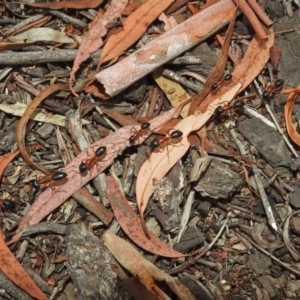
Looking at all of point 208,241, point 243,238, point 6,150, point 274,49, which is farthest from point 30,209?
point 274,49

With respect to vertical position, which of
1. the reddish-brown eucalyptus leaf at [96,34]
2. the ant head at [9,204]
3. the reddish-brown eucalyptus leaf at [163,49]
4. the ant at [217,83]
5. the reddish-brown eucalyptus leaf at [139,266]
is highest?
the reddish-brown eucalyptus leaf at [96,34]

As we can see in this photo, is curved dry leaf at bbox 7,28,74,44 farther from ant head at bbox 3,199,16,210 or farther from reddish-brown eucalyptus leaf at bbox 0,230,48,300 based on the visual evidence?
reddish-brown eucalyptus leaf at bbox 0,230,48,300

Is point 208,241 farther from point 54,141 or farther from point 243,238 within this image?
point 54,141

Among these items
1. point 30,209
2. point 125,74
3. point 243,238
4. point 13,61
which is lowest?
point 243,238

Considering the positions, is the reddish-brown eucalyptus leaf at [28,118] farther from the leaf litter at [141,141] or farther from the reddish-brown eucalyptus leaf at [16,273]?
the reddish-brown eucalyptus leaf at [16,273]

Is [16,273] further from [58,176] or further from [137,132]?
[137,132]

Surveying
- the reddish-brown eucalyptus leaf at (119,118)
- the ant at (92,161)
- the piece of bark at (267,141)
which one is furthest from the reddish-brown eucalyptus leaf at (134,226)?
the piece of bark at (267,141)
